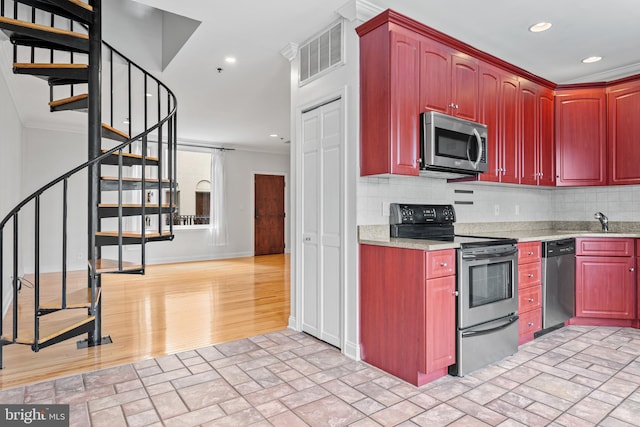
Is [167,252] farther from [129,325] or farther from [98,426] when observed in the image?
[98,426]

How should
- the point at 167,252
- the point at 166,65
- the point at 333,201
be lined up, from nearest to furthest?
the point at 333,201
the point at 166,65
the point at 167,252

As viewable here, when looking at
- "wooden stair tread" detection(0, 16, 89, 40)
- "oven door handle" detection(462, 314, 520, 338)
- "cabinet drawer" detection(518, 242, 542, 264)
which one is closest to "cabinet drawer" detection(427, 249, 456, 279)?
"oven door handle" detection(462, 314, 520, 338)

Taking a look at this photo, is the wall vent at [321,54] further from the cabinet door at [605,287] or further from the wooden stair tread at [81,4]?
the cabinet door at [605,287]

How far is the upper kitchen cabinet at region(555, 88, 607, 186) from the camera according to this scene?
400 centimetres

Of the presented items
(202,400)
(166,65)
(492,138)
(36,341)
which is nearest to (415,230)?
(492,138)

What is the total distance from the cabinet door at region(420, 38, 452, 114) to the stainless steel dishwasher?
1.61 metres

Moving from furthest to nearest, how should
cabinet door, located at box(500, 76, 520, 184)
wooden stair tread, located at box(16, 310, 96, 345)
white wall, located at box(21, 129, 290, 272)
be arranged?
white wall, located at box(21, 129, 290, 272), cabinet door, located at box(500, 76, 520, 184), wooden stair tread, located at box(16, 310, 96, 345)

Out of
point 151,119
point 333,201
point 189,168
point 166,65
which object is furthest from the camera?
point 189,168

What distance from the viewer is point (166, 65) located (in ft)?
13.0

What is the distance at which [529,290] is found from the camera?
3.17m

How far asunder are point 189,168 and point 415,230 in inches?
264

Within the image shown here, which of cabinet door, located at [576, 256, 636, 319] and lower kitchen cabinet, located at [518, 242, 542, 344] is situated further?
cabinet door, located at [576, 256, 636, 319]

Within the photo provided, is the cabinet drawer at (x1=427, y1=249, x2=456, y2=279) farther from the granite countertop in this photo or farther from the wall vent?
the wall vent

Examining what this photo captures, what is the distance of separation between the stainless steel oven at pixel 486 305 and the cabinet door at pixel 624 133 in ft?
6.46
